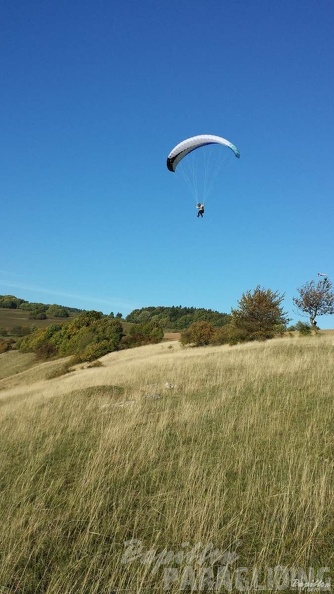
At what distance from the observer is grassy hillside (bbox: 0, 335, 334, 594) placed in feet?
13.1

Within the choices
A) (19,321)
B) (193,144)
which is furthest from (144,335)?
(19,321)

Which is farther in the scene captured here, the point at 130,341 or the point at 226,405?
the point at 130,341

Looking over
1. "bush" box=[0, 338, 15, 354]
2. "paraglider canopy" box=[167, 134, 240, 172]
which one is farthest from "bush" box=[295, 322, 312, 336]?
"bush" box=[0, 338, 15, 354]

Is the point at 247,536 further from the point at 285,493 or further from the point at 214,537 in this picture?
the point at 285,493

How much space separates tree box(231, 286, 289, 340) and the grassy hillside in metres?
37.3

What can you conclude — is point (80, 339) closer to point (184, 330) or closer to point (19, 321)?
point (184, 330)

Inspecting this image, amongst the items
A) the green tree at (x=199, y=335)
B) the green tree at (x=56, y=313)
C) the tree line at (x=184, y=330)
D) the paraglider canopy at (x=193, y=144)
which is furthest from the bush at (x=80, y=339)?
the green tree at (x=56, y=313)

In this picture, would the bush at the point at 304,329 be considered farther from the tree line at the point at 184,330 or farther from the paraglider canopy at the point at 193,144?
the paraglider canopy at the point at 193,144

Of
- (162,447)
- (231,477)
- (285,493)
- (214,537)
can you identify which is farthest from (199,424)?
(214,537)

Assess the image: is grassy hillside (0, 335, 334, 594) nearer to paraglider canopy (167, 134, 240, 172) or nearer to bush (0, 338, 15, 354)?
paraglider canopy (167, 134, 240, 172)

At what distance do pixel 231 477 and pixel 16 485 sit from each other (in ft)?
10.6

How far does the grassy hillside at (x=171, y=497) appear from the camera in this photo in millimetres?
3982

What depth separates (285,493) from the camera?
5082 millimetres

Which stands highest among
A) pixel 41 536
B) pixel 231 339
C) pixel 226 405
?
pixel 231 339
